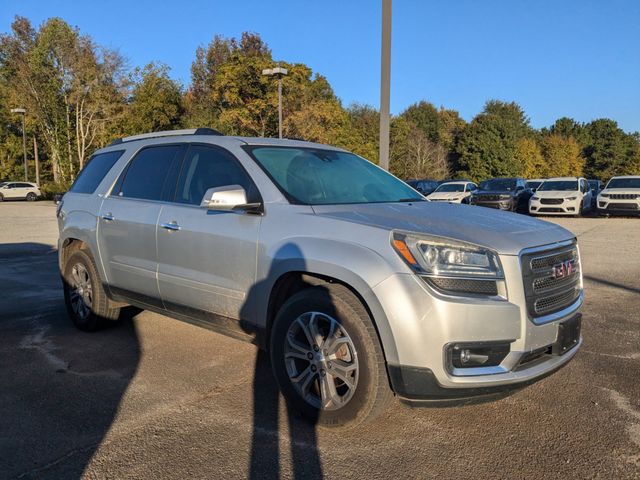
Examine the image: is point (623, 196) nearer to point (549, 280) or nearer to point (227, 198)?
point (549, 280)

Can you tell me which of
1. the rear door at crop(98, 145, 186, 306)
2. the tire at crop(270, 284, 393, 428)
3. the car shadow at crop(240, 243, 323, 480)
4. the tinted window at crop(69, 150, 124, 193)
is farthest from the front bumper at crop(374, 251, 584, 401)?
the tinted window at crop(69, 150, 124, 193)

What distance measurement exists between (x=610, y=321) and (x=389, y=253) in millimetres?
3964

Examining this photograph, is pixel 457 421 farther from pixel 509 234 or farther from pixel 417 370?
pixel 509 234

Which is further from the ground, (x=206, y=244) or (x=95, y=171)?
(x=95, y=171)

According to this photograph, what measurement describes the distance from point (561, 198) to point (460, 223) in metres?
19.2

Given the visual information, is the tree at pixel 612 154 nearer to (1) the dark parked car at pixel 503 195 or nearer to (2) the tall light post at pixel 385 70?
(1) the dark parked car at pixel 503 195

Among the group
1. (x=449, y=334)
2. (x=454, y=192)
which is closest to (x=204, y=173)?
(x=449, y=334)

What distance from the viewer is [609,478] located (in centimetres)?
257

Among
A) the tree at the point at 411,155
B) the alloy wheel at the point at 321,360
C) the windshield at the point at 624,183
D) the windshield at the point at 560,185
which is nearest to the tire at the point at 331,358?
the alloy wheel at the point at 321,360

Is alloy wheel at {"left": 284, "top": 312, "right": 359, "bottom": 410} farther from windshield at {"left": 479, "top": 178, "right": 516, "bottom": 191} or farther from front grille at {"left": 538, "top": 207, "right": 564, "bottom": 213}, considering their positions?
windshield at {"left": 479, "top": 178, "right": 516, "bottom": 191}

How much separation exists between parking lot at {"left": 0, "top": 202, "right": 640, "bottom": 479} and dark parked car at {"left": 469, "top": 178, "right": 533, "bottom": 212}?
1753 centimetres

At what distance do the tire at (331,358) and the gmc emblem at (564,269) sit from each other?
1170 mm

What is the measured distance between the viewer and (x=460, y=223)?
3.07 m

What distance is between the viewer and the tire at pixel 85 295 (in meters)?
4.86
